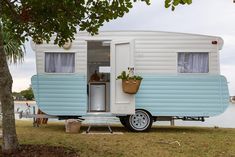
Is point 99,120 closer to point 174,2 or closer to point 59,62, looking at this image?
point 59,62

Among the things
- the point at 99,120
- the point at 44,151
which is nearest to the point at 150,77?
the point at 99,120

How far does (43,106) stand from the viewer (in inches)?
514

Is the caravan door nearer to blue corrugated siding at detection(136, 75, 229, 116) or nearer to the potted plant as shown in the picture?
the potted plant

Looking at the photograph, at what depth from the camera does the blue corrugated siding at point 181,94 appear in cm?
1311

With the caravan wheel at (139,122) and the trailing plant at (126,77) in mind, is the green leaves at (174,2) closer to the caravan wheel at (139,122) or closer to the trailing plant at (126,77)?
the trailing plant at (126,77)

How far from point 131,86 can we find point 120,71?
2.03 feet

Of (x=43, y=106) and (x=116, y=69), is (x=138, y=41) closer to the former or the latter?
(x=116, y=69)

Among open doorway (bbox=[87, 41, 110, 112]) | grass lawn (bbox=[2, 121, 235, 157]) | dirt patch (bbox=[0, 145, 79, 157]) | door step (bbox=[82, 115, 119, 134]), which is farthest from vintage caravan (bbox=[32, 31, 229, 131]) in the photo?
dirt patch (bbox=[0, 145, 79, 157])

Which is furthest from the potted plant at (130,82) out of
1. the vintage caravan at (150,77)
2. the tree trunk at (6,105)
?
the tree trunk at (6,105)

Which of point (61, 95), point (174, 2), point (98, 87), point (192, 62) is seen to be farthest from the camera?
point (98, 87)

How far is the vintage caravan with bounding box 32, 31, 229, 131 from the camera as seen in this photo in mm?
13078

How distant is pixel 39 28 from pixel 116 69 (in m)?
4.30

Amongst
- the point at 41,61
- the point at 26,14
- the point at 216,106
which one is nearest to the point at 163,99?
the point at 216,106

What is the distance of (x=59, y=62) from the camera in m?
13.3
